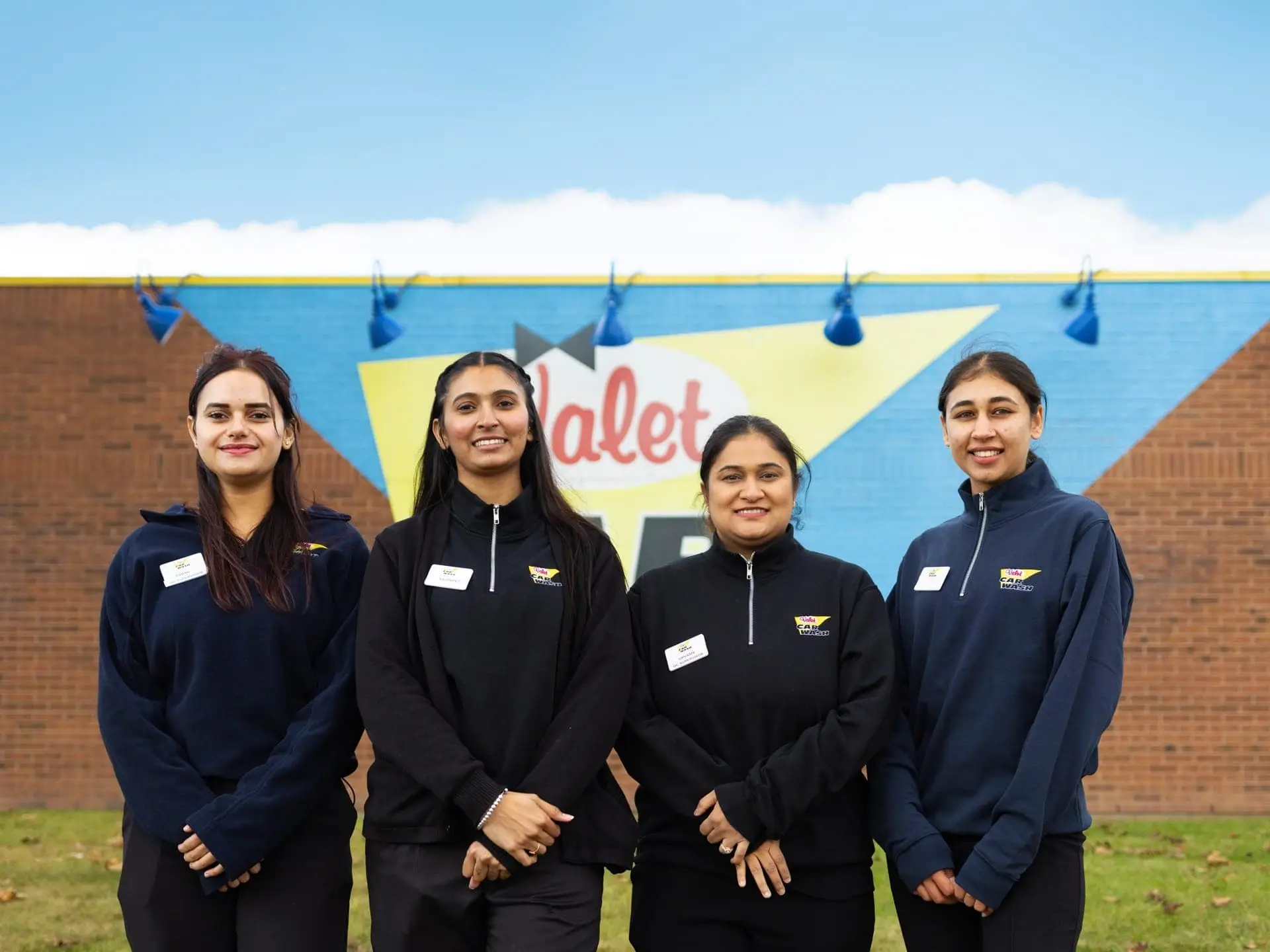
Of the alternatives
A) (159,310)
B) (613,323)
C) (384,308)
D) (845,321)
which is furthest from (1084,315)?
(159,310)

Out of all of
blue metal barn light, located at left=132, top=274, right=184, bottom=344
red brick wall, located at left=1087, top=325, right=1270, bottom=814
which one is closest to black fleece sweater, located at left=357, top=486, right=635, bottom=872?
blue metal barn light, located at left=132, top=274, right=184, bottom=344

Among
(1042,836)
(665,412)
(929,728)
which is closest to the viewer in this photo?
(1042,836)

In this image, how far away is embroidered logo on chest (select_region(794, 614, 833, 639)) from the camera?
10.6 ft

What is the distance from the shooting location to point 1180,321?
30.8ft

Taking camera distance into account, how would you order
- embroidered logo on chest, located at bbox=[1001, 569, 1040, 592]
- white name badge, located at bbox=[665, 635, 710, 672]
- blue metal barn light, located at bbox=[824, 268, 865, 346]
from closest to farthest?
1. embroidered logo on chest, located at bbox=[1001, 569, 1040, 592]
2. white name badge, located at bbox=[665, 635, 710, 672]
3. blue metal barn light, located at bbox=[824, 268, 865, 346]

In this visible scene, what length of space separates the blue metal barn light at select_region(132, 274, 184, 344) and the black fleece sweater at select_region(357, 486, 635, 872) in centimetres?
698

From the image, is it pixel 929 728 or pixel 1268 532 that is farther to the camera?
pixel 1268 532

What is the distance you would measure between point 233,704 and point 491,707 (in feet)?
2.33

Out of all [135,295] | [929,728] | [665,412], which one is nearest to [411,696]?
[929,728]

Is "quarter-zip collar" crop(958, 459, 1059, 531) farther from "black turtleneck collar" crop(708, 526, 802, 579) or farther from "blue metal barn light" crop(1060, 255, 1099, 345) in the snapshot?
"blue metal barn light" crop(1060, 255, 1099, 345)

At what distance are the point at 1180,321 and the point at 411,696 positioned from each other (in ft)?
27.4

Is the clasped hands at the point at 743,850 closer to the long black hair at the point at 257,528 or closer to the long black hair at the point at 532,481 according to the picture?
the long black hair at the point at 532,481

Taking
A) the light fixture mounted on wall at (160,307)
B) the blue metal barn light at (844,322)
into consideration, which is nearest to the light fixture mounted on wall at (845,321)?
the blue metal barn light at (844,322)

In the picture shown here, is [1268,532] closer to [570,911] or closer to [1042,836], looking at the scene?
[1042,836]
